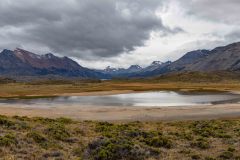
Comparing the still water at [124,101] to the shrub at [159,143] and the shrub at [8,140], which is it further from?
the shrub at [8,140]

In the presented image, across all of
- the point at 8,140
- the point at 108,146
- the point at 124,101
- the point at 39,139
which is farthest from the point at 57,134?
the point at 124,101

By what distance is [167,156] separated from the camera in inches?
782

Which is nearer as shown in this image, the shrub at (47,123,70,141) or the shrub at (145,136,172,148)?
the shrub at (145,136,172,148)

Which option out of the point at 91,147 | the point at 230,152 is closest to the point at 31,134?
the point at 91,147

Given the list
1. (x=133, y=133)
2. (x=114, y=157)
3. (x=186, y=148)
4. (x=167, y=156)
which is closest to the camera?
(x=114, y=157)

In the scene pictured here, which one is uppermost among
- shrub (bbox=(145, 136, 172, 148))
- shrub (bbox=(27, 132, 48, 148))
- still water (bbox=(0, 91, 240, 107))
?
shrub (bbox=(27, 132, 48, 148))

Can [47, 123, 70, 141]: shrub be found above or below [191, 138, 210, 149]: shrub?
above

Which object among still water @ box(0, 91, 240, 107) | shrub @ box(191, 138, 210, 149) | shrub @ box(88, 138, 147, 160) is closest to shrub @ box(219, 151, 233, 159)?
shrub @ box(191, 138, 210, 149)

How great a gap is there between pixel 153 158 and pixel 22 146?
6.94 metres

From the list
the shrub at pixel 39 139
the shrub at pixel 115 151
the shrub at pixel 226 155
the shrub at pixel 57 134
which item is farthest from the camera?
the shrub at pixel 57 134

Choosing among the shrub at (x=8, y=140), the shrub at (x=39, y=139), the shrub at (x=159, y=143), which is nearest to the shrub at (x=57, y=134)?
the shrub at (x=39, y=139)

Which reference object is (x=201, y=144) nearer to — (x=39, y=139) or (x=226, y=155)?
(x=226, y=155)

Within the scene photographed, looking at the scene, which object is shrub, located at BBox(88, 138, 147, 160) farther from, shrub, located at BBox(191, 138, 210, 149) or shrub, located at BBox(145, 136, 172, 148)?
shrub, located at BBox(191, 138, 210, 149)

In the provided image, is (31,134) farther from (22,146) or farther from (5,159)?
(5,159)
